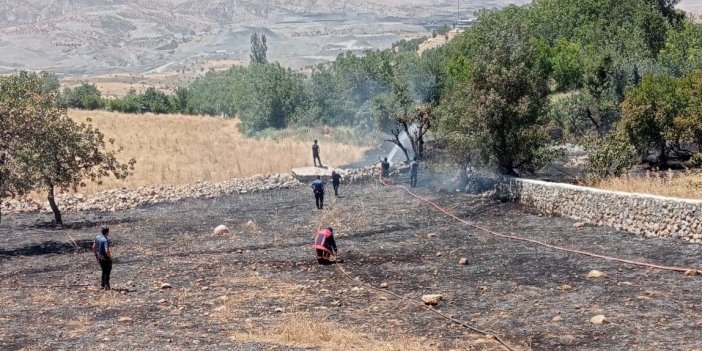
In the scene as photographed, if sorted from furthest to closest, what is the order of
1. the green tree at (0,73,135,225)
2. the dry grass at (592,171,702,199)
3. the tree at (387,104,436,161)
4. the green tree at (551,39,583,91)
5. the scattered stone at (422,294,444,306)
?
the green tree at (551,39,583,91)
the tree at (387,104,436,161)
the green tree at (0,73,135,225)
the dry grass at (592,171,702,199)
the scattered stone at (422,294,444,306)

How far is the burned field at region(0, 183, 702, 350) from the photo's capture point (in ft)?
54.5

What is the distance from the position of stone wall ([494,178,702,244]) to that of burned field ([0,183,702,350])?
0.59 meters

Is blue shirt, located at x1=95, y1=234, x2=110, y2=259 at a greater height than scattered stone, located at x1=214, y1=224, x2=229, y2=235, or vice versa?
blue shirt, located at x1=95, y1=234, x2=110, y2=259

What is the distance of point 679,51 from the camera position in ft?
216

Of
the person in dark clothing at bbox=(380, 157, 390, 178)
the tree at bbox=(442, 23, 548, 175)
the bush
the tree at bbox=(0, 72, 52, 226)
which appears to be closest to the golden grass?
the person in dark clothing at bbox=(380, 157, 390, 178)

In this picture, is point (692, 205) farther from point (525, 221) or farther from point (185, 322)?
point (185, 322)

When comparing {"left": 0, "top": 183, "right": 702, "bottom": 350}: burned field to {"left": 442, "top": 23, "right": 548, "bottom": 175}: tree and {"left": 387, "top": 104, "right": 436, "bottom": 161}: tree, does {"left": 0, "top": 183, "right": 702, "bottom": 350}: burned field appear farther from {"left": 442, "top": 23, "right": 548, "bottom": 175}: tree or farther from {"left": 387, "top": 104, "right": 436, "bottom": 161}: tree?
{"left": 387, "top": 104, "right": 436, "bottom": 161}: tree

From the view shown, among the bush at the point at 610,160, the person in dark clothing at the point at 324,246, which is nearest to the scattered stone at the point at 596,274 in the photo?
the person in dark clothing at the point at 324,246

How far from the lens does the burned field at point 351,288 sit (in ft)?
54.5

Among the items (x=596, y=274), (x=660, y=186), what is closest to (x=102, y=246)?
(x=596, y=274)

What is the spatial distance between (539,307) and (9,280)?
48.1 feet

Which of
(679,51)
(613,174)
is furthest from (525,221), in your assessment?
(679,51)

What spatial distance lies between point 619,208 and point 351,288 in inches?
386

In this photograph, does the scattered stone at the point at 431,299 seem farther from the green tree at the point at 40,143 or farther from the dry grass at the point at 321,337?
the green tree at the point at 40,143
